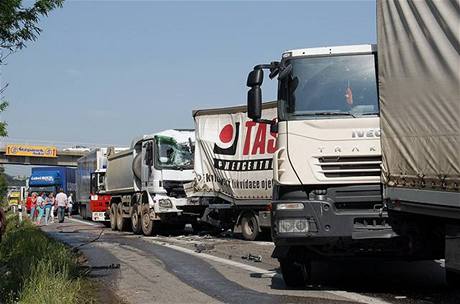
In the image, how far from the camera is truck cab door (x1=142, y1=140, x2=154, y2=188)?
19312 mm

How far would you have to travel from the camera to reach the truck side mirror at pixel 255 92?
318 inches

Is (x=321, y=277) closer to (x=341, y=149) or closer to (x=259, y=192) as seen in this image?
(x=341, y=149)

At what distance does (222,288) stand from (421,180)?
3748mm

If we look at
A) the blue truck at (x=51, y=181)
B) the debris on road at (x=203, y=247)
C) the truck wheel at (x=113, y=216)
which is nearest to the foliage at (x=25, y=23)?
the debris on road at (x=203, y=247)

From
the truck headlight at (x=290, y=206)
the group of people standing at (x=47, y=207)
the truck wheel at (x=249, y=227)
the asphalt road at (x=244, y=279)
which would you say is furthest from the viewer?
the group of people standing at (x=47, y=207)

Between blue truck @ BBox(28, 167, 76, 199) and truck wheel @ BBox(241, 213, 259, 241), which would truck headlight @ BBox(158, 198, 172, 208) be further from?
blue truck @ BBox(28, 167, 76, 199)

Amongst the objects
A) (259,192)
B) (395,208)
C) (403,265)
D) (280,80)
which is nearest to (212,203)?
(259,192)

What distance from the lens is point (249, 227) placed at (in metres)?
16.5

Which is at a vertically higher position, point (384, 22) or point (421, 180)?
point (384, 22)

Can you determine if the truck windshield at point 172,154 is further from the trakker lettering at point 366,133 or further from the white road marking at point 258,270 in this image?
the trakker lettering at point 366,133

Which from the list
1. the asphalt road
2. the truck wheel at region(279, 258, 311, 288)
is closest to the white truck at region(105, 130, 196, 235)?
the asphalt road

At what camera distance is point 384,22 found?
6.70 metres

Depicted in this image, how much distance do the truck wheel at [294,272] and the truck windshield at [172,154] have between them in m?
11.1

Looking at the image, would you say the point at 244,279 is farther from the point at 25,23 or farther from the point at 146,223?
the point at 146,223
